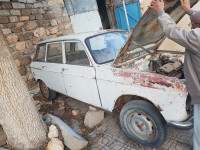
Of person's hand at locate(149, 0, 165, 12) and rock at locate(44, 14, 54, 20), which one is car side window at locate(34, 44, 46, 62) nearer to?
rock at locate(44, 14, 54, 20)

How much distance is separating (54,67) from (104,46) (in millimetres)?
1497

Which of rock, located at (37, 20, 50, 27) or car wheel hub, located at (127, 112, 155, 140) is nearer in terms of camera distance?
car wheel hub, located at (127, 112, 155, 140)

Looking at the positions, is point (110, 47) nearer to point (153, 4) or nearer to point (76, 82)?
point (76, 82)

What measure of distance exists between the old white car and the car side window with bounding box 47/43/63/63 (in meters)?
0.02

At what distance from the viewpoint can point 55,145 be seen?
2.82m

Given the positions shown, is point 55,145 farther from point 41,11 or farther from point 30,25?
point 41,11

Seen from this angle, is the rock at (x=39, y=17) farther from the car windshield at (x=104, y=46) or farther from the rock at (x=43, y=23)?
the car windshield at (x=104, y=46)

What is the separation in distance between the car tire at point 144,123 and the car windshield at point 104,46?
3.42 feet

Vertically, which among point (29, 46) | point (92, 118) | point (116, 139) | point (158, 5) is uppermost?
point (158, 5)

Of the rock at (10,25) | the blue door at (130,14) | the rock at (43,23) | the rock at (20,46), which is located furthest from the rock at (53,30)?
the blue door at (130,14)

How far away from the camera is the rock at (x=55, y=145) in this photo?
2789 mm

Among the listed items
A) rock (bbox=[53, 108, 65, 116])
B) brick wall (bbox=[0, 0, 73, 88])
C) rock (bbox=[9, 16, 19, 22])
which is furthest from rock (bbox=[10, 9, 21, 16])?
rock (bbox=[53, 108, 65, 116])

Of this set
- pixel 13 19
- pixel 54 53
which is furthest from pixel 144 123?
pixel 13 19

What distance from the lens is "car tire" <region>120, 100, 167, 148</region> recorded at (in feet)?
7.90
